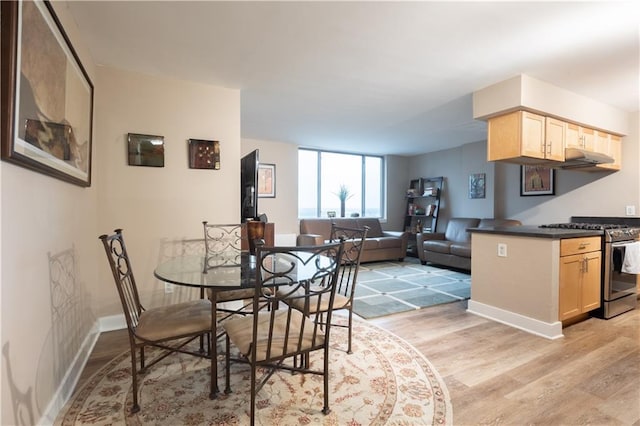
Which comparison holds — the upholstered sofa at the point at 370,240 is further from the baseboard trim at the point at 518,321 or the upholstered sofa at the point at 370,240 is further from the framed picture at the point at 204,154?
the framed picture at the point at 204,154

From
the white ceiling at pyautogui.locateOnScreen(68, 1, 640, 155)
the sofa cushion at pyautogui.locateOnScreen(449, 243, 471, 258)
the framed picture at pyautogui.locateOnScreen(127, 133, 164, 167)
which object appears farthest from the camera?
the sofa cushion at pyautogui.locateOnScreen(449, 243, 471, 258)

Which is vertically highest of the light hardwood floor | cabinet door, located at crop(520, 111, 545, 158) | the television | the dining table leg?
cabinet door, located at crop(520, 111, 545, 158)

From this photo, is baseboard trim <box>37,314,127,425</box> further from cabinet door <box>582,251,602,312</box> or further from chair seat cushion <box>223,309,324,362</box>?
cabinet door <box>582,251,602,312</box>

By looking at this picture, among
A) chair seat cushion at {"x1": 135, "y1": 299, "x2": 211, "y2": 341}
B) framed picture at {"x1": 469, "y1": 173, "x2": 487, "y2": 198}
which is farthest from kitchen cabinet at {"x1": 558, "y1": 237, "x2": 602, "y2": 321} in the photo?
chair seat cushion at {"x1": 135, "y1": 299, "x2": 211, "y2": 341}

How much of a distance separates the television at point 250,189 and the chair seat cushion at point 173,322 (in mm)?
1827

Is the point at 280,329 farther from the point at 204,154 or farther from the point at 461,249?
the point at 461,249

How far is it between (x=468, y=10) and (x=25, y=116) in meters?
2.38

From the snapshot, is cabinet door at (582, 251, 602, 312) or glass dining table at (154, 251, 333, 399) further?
cabinet door at (582, 251, 602, 312)

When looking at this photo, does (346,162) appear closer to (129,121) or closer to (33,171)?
(129,121)

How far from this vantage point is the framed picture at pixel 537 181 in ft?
14.8

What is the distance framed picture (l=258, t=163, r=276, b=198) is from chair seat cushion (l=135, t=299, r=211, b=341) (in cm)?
393

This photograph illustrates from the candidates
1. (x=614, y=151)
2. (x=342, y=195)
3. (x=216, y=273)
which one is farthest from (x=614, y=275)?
(x=342, y=195)

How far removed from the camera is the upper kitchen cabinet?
288cm

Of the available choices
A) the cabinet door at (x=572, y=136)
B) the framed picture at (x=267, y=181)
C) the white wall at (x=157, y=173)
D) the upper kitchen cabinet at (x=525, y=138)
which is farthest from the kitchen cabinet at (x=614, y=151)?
the framed picture at (x=267, y=181)
